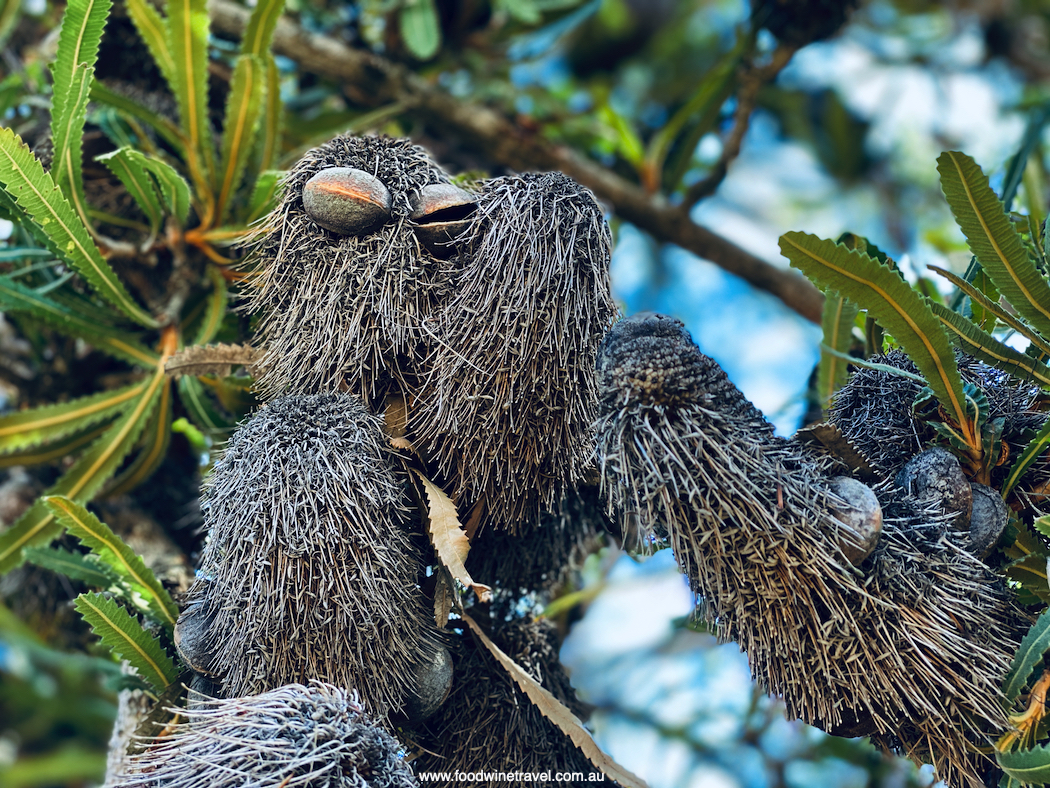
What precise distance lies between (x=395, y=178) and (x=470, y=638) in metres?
0.67

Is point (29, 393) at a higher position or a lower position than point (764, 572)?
higher

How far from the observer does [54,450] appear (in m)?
1.66

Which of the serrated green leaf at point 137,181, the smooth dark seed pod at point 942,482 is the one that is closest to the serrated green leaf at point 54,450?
the serrated green leaf at point 137,181

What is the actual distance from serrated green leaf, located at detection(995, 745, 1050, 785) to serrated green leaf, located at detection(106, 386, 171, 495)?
4.71ft

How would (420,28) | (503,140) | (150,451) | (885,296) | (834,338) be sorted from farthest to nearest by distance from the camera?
(503,140) < (420,28) < (150,451) < (834,338) < (885,296)

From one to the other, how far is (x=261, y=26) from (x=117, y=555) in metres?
1.06

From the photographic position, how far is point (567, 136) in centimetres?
267

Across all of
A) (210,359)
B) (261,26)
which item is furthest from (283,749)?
(261,26)

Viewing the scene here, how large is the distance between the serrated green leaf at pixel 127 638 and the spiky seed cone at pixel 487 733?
374mm

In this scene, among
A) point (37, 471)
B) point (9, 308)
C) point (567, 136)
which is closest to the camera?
point (9, 308)

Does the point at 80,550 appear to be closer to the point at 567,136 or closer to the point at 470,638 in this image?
the point at 470,638

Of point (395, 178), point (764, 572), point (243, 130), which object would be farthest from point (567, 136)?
point (764, 572)

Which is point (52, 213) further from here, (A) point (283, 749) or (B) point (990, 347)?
(B) point (990, 347)

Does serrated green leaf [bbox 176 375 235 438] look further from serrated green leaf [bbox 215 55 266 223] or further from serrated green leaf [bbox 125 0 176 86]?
serrated green leaf [bbox 125 0 176 86]
